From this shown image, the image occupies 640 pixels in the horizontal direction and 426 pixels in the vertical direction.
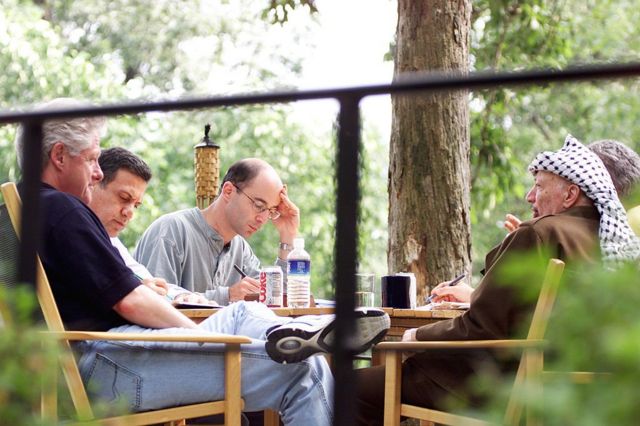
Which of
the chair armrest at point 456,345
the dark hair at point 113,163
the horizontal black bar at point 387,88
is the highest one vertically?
the dark hair at point 113,163

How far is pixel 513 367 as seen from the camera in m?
3.03

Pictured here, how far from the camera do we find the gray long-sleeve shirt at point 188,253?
13.5 ft

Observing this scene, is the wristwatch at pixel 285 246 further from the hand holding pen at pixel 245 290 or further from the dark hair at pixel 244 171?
the hand holding pen at pixel 245 290

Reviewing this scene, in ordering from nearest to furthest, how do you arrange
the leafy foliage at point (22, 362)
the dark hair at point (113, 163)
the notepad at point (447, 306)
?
the leafy foliage at point (22, 362) < the notepad at point (447, 306) < the dark hair at point (113, 163)


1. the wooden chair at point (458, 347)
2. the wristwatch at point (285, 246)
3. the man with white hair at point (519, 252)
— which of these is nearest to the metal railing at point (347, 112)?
the wooden chair at point (458, 347)

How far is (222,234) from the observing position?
4324 mm

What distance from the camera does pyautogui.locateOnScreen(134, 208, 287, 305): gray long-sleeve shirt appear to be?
13.5 feet

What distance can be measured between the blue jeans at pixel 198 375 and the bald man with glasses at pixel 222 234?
110 centimetres

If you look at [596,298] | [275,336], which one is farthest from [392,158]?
[596,298]

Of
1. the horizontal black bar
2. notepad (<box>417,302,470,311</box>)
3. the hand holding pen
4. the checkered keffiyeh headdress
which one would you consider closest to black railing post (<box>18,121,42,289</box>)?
the horizontal black bar

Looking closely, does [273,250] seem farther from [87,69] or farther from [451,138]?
[451,138]

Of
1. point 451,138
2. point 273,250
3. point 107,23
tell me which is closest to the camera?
point 451,138

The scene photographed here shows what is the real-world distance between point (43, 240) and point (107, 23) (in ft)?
52.1

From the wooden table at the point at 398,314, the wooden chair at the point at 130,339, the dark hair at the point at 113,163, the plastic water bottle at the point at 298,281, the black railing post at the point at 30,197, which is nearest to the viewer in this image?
the black railing post at the point at 30,197
